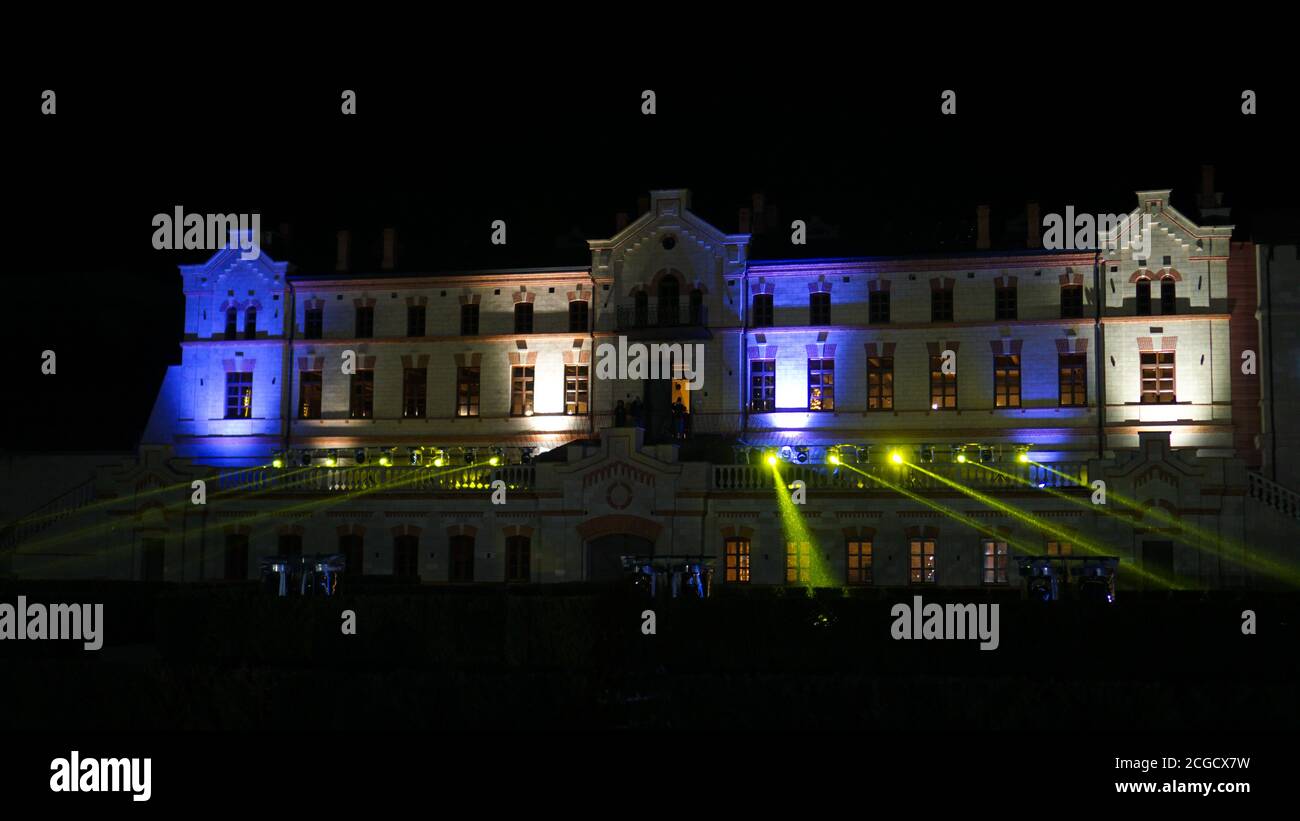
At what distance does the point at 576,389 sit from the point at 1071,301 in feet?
60.4

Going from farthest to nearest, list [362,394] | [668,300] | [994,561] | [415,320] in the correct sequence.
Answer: [362,394], [415,320], [668,300], [994,561]

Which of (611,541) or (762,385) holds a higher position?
(762,385)

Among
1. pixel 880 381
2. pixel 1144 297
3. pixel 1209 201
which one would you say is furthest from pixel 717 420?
pixel 1209 201

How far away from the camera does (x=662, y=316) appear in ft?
167

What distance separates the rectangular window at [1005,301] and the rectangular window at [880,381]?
4181mm

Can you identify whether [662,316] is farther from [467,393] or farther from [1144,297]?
[1144,297]

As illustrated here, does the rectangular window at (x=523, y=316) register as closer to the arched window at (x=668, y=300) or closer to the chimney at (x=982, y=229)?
the arched window at (x=668, y=300)

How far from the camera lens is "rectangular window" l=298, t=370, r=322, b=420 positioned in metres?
54.4

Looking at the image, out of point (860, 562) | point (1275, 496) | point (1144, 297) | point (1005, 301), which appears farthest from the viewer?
point (1005, 301)

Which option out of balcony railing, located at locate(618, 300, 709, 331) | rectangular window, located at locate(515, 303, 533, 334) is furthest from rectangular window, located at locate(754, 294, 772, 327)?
rectangular window, located at locate(515, 303, 533, 334)

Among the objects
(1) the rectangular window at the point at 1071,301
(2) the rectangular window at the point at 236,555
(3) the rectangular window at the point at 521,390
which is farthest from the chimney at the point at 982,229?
(2) the rectangular window at the point at 236,555

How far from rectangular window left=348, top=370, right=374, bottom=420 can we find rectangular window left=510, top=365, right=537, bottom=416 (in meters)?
5.74

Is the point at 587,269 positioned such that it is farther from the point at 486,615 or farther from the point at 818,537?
the point at 486,615

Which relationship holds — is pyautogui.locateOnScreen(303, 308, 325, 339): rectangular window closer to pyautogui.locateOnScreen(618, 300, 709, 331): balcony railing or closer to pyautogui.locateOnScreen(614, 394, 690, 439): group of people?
pyautogui.locateOnScreen(618, 300, 709, 331): balcony railing
